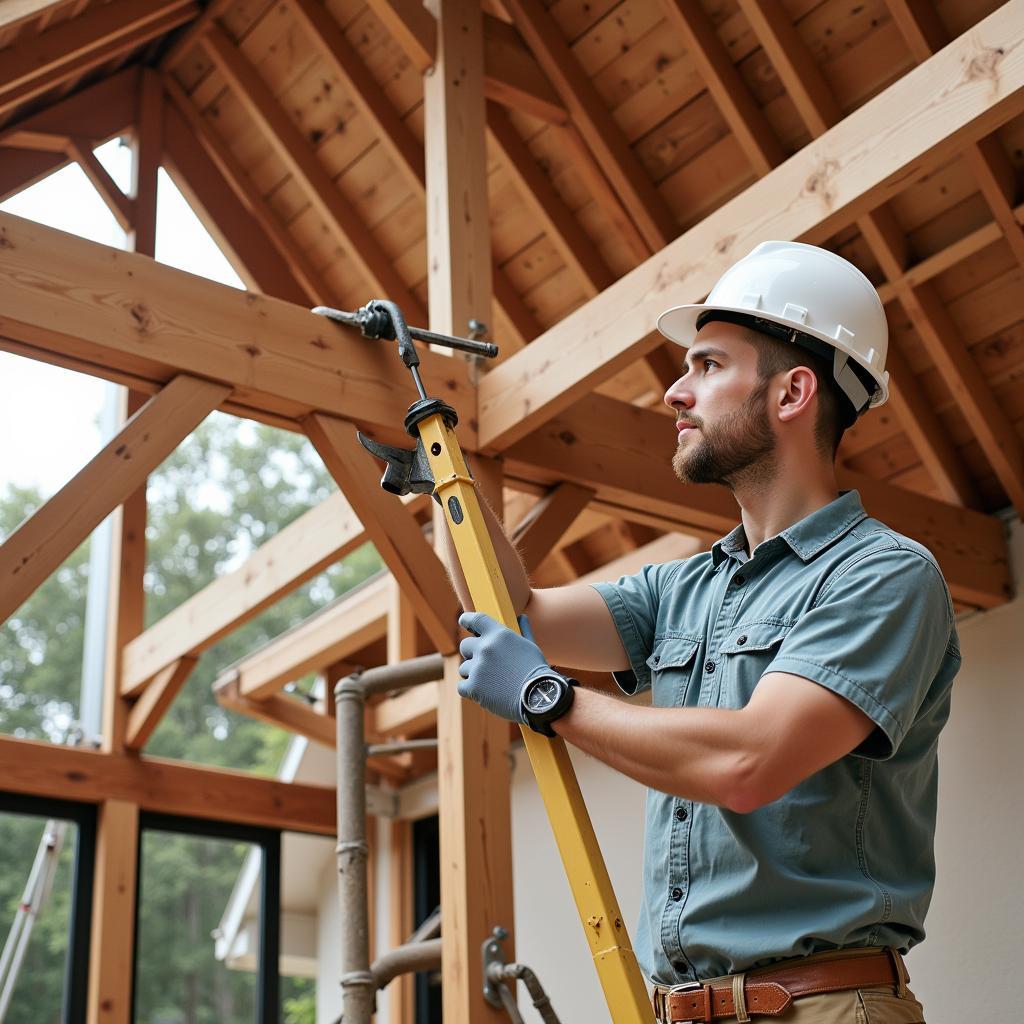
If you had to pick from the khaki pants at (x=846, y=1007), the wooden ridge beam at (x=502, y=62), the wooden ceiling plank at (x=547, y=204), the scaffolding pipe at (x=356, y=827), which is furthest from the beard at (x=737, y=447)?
the wooden ceiling plank at (x=547, y=204)

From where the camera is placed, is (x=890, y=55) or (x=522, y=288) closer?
(x=890, y=55)

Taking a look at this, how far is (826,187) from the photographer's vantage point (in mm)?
2795

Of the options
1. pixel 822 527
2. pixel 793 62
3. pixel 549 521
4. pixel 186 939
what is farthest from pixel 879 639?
pixel 186 939

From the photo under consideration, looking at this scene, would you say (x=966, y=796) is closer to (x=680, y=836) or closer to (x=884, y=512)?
(x=884, y=512)

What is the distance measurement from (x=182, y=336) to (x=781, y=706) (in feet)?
6.78

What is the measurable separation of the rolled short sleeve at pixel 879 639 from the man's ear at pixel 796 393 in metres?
0.27

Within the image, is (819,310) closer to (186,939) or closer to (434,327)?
(434,327)

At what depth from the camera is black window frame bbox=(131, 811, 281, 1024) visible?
18.2 feet

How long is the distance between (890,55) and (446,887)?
9.07 feet

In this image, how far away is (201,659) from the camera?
677 inches

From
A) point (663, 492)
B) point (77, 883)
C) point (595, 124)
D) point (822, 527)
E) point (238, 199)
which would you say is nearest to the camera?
point (822, 527)

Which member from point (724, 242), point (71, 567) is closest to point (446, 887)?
point (724, 242)

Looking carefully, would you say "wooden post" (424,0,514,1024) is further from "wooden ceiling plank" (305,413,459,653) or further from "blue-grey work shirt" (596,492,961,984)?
"blue-grey work shirt" (596,492,961,984)

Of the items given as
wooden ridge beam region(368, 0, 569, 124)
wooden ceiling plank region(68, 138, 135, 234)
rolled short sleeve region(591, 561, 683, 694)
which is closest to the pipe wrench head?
rolled short sleeve region(591, 561, 683, 694)
